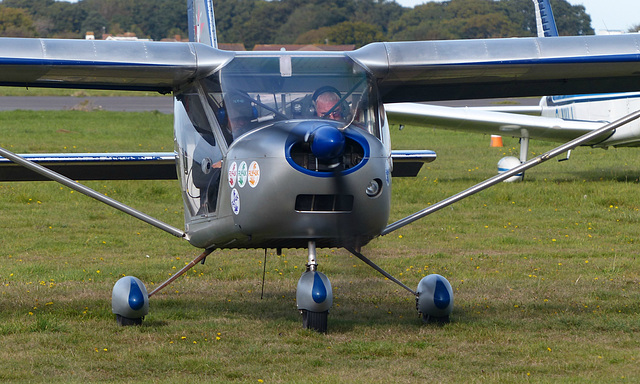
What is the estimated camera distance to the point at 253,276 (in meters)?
9.02

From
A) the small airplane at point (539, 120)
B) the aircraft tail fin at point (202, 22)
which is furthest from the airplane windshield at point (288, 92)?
the small airplane at point (539, 120)

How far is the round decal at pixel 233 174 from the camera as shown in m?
5.80

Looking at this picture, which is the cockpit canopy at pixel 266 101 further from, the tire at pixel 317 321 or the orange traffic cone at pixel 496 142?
the orange traffic cone at pixel 496 142

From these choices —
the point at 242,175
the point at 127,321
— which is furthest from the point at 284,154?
the point at 127,321

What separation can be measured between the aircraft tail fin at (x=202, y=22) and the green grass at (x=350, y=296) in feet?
8.08

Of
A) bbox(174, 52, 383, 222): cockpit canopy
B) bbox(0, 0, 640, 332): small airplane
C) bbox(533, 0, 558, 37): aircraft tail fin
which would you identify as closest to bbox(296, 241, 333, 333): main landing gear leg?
bbox(0, 0, 640, 332): small airplane

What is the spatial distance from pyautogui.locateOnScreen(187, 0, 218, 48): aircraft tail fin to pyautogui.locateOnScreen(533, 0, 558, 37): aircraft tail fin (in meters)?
11.6

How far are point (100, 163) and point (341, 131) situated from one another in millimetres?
3099

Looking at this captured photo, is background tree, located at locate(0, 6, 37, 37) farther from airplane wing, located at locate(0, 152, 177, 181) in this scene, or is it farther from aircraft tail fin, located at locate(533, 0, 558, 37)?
airplane wing, located at locate(0, 152, 177, 181)

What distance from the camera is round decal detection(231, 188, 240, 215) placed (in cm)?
583

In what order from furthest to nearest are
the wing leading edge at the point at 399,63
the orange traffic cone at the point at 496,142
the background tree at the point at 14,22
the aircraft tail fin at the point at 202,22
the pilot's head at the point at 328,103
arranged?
the background tree at the point at 14,22 < the orange traffic cone at the point at 496,142 < the aircraft tail fin at the point at 202,22 < the wing leading edge at the point at 399,63 < the pilot's head at the point at 328,103

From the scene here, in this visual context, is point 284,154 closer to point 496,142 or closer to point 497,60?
point 497,60

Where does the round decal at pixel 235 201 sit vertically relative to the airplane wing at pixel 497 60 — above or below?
below

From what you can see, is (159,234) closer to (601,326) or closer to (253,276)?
(253,276)
